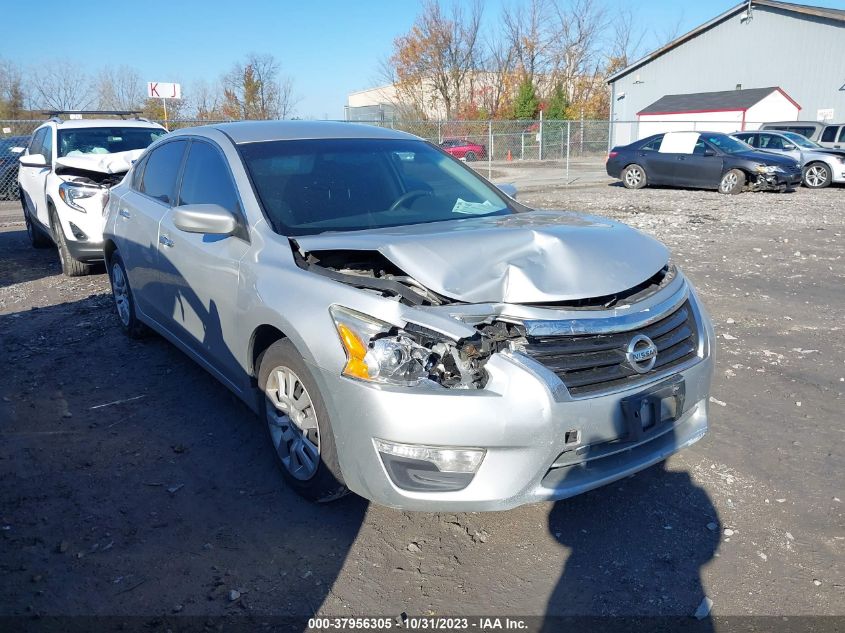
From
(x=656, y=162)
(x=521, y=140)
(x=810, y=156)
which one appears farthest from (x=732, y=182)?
(x=521, y=140)

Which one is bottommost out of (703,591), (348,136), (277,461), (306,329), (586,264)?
(703,591)

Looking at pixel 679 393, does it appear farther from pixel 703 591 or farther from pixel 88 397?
pixel 88 397

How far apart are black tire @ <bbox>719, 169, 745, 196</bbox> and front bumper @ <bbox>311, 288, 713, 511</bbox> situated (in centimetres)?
1643

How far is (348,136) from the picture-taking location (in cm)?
450

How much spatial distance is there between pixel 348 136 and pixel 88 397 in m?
2.46

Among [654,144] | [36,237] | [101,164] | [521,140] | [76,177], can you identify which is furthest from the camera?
[521,140]

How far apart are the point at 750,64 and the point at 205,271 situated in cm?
4227

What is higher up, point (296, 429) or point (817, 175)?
point (817, 175)

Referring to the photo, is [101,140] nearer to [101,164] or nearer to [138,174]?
[101,164]

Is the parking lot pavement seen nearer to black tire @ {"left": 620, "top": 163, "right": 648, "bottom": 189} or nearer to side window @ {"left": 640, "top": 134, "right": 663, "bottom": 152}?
side window @ {"left": 640, "top": 134, "right": 663, "bottom": 152}

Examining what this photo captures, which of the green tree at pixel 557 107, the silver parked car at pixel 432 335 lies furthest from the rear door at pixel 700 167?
the green tree at pixel 557 107

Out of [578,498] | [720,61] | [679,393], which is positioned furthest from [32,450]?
[720,61]

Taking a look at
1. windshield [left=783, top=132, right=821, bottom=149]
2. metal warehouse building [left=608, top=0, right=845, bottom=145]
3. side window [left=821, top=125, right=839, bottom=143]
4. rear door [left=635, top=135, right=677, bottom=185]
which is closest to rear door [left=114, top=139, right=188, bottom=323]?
rear door [left=635, top=135, right=677, bottom=185]

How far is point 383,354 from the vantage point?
8.98ft
